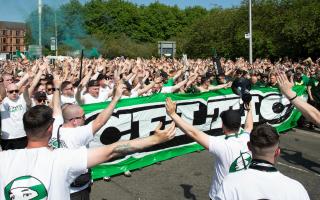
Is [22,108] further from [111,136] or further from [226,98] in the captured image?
[226,98]

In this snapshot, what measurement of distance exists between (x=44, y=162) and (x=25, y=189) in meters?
0.21

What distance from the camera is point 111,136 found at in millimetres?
7945

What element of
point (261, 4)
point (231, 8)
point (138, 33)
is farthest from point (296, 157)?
point (138, 33)

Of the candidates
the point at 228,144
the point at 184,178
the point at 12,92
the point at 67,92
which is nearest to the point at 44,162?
the point at 228,144

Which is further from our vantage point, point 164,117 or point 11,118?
point 164,117

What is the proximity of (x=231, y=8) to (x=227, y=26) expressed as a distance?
326 cm

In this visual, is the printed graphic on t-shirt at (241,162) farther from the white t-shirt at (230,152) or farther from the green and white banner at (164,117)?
the green and white banner at (164,117)

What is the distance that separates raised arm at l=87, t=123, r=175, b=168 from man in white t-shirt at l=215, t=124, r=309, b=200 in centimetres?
53

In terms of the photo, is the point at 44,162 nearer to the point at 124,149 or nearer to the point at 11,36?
the point at 124,149

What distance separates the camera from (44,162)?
2691 mm

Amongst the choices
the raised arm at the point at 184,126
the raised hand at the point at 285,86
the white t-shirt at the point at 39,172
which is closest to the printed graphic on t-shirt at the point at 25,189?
the white t-shirt at the point at 39,172

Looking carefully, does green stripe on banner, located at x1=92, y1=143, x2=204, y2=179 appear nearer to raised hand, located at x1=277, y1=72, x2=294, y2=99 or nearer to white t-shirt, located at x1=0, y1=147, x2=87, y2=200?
raised hand, located at x1=277, y1=72, x2=294, y2=99

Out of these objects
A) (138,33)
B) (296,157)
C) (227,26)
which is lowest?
(296,157)

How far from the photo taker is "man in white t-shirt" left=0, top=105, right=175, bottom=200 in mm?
2619
